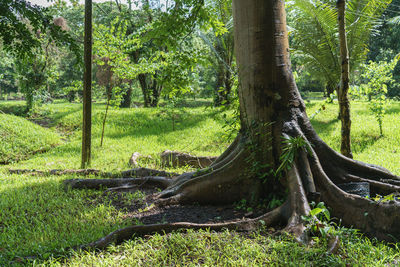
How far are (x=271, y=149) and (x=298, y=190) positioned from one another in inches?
27.1

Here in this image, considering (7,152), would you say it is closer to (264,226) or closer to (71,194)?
(71,194)

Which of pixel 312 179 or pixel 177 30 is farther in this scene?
pixel 177 30

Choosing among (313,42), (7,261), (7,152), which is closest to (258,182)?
(7,261)

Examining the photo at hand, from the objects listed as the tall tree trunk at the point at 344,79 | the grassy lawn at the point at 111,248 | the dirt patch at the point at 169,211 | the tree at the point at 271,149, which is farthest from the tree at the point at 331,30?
the dirt patch at the point at 169,211

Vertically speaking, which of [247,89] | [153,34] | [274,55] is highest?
[153,34]

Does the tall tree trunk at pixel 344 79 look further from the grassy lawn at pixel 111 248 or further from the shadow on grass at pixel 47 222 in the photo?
the shadow on grass at pixel 47 222

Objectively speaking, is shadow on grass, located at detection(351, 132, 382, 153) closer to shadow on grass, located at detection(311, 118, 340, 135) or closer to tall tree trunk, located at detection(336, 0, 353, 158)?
shadow on grass, located at detection(311, 118, 340, 135)

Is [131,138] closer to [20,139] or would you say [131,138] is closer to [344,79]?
[20,139]

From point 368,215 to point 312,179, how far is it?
2.10ft

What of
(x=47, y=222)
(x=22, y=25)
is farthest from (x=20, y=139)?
(x=22, y=25)

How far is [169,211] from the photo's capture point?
12.8ft

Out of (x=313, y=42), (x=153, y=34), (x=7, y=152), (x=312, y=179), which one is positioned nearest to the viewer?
(x=312, y=179)

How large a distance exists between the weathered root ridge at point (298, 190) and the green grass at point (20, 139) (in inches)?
300

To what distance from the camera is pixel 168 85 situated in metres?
4.97
